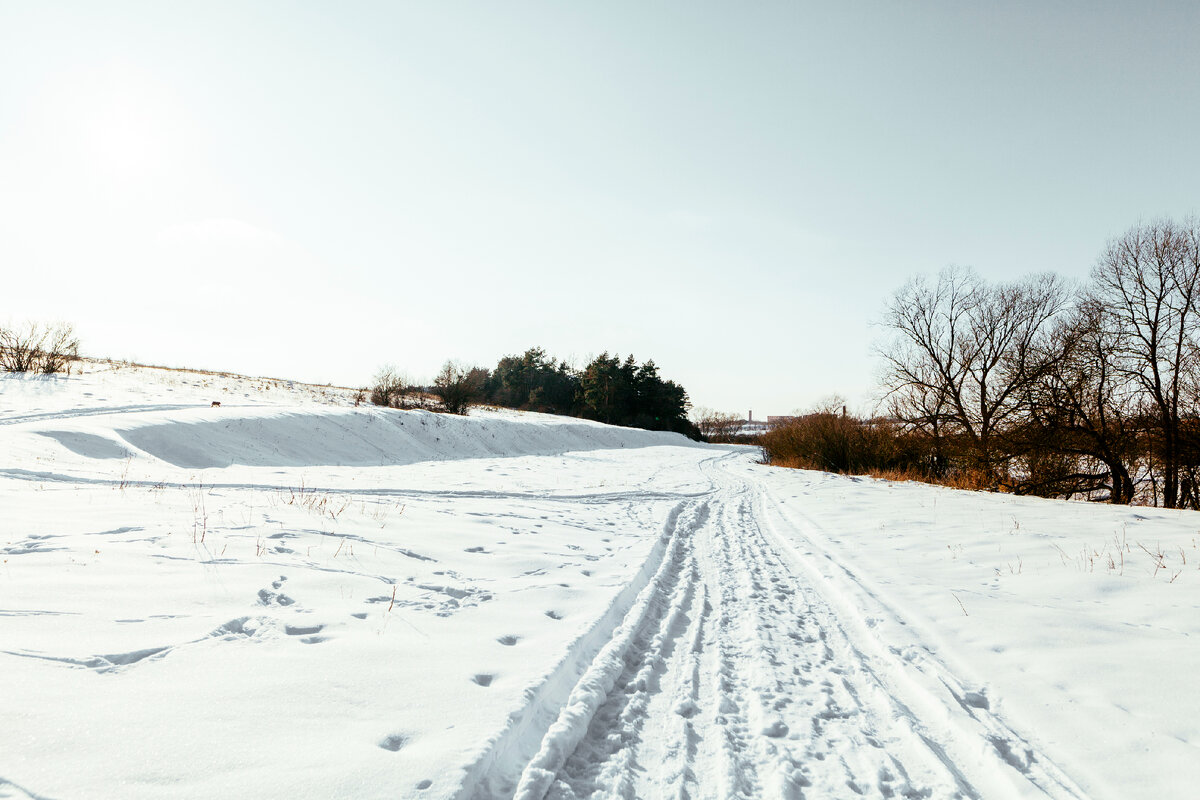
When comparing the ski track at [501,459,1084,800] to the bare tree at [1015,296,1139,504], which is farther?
the bare tree at [1015,296,1139,504]

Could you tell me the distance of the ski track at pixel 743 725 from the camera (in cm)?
232

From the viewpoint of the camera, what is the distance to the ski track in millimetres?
2320

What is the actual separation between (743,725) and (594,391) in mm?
54345

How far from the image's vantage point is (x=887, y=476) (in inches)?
675

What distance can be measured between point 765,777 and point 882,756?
2.16ft

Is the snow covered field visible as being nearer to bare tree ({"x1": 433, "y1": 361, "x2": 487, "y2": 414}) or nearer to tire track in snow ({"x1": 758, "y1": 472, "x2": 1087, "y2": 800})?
tire track in snow ({"x1": 758, "y1": 472, "x2": 1087, "y2": 800})

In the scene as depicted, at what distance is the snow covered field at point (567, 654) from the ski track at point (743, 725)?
0.02 m

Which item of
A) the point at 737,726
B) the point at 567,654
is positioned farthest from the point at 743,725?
the point at 567,654

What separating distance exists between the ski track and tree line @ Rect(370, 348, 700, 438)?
49.6 metres

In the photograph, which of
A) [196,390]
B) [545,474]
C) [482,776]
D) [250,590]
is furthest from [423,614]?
[196,390]

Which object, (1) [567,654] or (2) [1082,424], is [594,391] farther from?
(1) [567,654]

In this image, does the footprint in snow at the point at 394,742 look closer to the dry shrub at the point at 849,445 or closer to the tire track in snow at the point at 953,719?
the tire track in snow at the point at 953,719

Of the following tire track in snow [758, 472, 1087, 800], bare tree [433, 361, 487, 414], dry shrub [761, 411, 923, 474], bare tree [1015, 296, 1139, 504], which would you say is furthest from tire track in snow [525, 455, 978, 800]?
bare tree [433, 361, 487, 414]

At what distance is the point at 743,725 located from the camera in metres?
2.77
